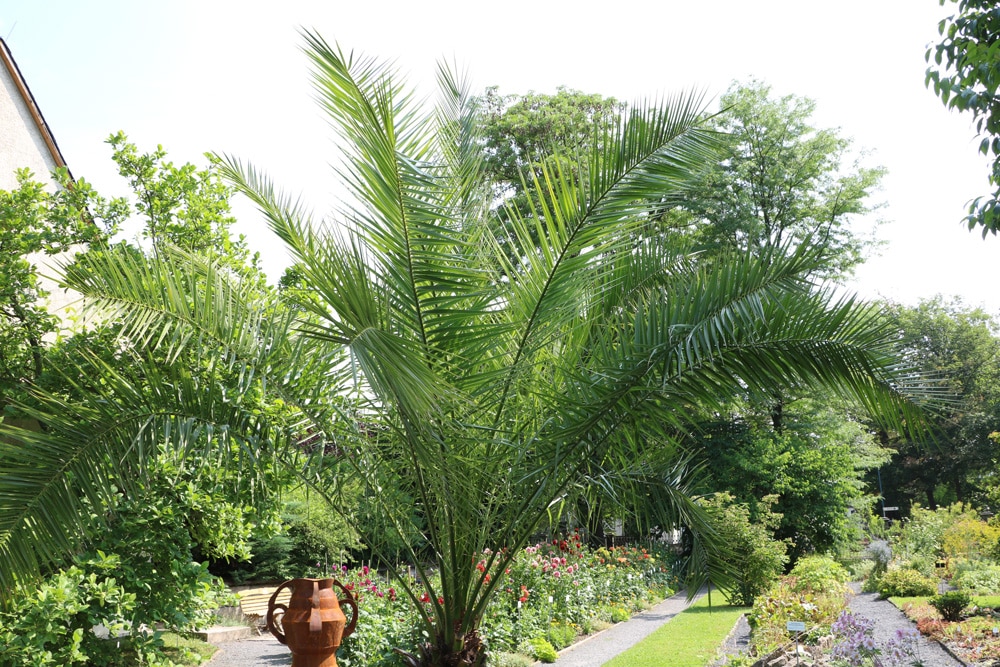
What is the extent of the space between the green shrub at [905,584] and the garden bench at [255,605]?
11.1 metres

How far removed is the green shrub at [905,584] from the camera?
1420cm

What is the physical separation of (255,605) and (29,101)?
8294 mm

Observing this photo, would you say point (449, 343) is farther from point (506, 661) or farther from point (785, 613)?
point (785, 613)

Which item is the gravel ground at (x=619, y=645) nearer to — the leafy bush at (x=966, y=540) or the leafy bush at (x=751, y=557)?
the leafy bush at (x=751, y=557)

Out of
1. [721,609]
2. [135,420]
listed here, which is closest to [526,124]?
[721,609]

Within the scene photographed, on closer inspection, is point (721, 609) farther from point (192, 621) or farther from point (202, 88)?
point (202, 88)

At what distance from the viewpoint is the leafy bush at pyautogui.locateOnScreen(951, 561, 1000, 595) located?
14.3 m

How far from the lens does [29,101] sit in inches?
442

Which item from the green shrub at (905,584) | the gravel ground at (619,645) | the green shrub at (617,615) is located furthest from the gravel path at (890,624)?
the green shrub at (617,615)

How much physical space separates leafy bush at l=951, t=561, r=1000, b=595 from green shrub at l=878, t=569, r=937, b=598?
0.44 metres

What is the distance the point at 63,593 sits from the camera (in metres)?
6.11

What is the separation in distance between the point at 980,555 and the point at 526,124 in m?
15.0

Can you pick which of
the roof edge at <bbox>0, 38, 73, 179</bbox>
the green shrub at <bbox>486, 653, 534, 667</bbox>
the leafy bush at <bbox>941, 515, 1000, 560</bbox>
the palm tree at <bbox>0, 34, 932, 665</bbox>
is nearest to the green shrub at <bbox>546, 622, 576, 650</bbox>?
the green shrub at <bbox>486, 653, 534, 667</bbox>

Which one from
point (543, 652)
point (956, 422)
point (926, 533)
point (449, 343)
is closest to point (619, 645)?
point (543, 652)
